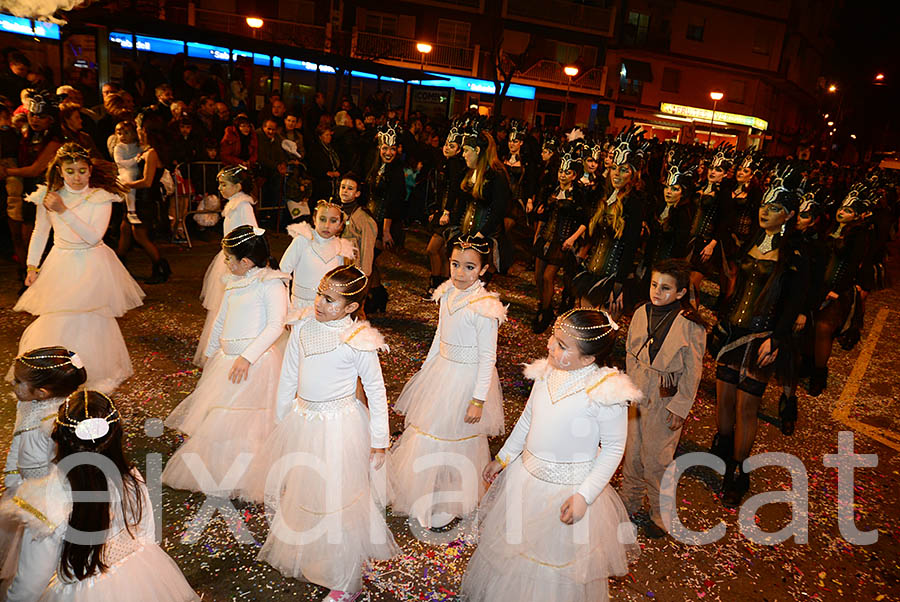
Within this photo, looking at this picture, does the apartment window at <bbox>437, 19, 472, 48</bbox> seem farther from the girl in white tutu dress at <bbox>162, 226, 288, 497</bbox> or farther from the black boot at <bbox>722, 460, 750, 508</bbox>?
the black boot at <bbox>722, 460, 750, 508</bbox>

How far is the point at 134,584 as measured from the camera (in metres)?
2.58

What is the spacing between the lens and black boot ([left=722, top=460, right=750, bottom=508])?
4.73m

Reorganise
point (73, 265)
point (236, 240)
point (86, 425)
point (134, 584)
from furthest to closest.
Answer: point (73, 265) < point (236, 240) < point (134, 584) < point (86, 425)

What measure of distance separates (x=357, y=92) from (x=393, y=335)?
91.0 ft

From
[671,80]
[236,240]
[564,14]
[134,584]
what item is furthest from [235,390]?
[671,80]

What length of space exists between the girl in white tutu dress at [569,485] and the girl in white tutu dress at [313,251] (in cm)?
270

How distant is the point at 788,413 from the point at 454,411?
3.95m

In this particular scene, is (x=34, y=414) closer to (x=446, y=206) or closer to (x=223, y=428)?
(x=223, y=428)

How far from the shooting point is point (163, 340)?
21.6ft

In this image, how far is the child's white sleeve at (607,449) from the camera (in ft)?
9.30

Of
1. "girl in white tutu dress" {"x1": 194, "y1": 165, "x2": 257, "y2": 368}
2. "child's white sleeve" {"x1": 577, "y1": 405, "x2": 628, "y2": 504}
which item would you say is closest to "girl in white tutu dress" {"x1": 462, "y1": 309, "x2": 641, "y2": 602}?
"child's white sleeve" {"x1": 577, "y1": 405, "x2": 628, "y2": 504}

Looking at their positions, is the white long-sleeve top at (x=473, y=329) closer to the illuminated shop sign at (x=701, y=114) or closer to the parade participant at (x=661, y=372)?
the parade participant at (x=661, y=372)

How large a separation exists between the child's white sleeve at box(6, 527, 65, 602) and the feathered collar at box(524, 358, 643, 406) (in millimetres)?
2226

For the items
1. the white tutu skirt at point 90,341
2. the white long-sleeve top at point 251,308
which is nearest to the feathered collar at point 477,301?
the white long-sleeve top at point 251,308
